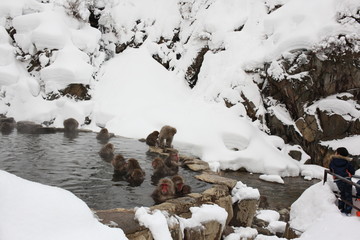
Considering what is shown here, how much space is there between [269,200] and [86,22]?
56.5ft

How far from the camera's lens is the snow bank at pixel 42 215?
2.62 metres

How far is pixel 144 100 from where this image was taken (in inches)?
687

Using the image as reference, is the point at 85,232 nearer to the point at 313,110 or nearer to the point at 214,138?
the point at 214,138

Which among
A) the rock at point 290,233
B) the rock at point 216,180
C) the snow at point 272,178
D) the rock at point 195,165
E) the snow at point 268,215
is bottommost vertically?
the snow at point 268,215

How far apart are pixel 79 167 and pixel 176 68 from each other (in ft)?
47.1

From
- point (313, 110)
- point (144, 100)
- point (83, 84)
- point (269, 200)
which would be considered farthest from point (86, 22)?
point (269, 200)

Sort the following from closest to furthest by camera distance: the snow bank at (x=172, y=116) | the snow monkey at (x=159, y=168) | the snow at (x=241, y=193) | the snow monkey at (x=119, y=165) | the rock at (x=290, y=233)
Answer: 1. the rock at (x=290, y=233)
2. the snow at (x=241, y=193)
3. the snow monkey at (x=119, y=165)
4. the snow monkey at (x=159, y=168)
5. the snow bank at (x=172, y=116)

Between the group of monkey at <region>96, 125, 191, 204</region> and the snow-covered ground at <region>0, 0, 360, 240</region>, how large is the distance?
1965 millimetres

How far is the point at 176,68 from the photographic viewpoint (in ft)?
69.1

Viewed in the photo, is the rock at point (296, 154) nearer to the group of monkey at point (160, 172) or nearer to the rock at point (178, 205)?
the group of monkey at point (160, 172)

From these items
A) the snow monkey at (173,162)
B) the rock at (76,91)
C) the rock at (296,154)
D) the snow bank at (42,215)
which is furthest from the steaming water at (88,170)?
the rock at (76,91)

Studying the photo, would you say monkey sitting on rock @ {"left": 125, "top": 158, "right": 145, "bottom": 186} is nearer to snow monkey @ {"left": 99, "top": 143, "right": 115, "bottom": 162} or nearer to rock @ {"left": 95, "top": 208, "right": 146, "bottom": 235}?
snow monkey @ {"left": 99, "top": 143, "right": 115, "bottom": 162}

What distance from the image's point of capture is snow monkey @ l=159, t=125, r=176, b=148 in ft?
34.3

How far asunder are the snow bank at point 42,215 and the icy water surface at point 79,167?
2310mm
